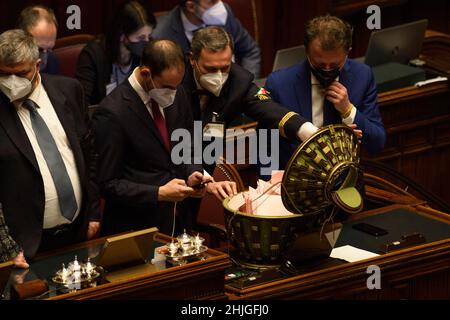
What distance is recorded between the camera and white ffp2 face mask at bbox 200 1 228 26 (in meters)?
5.95

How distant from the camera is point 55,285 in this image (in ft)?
12.3

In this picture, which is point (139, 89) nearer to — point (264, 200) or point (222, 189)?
point (222, 189)

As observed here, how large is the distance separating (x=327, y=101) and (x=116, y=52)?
135 cm

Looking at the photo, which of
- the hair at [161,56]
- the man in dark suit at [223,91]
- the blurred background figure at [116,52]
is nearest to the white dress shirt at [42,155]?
the hair at [161,56]

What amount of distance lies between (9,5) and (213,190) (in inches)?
96.4

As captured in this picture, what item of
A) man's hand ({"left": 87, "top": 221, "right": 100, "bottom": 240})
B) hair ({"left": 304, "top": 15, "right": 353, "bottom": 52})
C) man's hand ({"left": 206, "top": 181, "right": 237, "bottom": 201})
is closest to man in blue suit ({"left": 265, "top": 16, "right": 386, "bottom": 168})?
hair ({"left": 304, "top": 15, "right": 353, "bottom": 52})

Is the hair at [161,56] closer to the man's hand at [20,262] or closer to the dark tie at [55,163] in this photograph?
the dark tie at [55,163]

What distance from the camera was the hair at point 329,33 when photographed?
449 cm

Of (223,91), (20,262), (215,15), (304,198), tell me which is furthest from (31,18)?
(304,198)

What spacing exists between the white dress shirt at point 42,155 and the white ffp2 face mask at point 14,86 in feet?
0.27

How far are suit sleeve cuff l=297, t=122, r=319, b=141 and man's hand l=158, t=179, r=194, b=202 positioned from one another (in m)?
0.52
